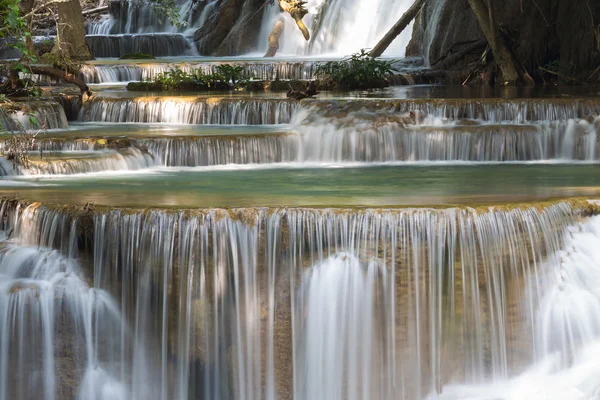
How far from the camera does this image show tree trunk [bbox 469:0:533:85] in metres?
16.2

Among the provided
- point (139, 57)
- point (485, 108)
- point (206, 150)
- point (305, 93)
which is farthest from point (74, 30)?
point (485, 108)

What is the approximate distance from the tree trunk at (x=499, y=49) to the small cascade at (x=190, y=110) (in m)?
3.98

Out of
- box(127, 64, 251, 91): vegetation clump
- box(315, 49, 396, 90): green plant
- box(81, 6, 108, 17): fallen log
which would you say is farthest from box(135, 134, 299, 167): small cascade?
box(81, 6, 108, 17): fallen log

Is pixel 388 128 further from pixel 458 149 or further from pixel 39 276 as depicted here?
pixel 39 276

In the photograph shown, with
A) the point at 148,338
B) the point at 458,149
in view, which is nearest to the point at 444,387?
the point at 148,338

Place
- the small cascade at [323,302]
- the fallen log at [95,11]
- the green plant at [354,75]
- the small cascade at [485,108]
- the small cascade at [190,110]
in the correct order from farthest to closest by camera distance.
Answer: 1. the fallen log at [95,11]
2. the green plant at [354,75]
3. the small cascade at [190,110]
4. the small cascade at [485,108]
5. the small cascade at [323,302]

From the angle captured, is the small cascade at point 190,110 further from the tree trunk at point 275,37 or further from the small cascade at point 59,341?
the tree trunk at point 275,37

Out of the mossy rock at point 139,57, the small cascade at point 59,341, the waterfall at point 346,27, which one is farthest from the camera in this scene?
the mossy rock at point 139,57

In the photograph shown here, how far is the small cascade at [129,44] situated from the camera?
84.2ft

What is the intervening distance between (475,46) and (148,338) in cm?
1135

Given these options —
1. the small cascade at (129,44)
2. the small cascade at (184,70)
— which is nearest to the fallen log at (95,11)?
the small cascade at (129,44)

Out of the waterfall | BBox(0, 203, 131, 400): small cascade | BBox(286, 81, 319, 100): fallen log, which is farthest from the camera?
the waterfall

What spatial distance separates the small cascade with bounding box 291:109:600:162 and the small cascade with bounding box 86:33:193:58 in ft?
46.2

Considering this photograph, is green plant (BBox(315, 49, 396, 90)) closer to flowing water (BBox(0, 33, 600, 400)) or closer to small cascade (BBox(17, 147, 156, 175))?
small cascade (BBox(17, 147, 156, 175))
